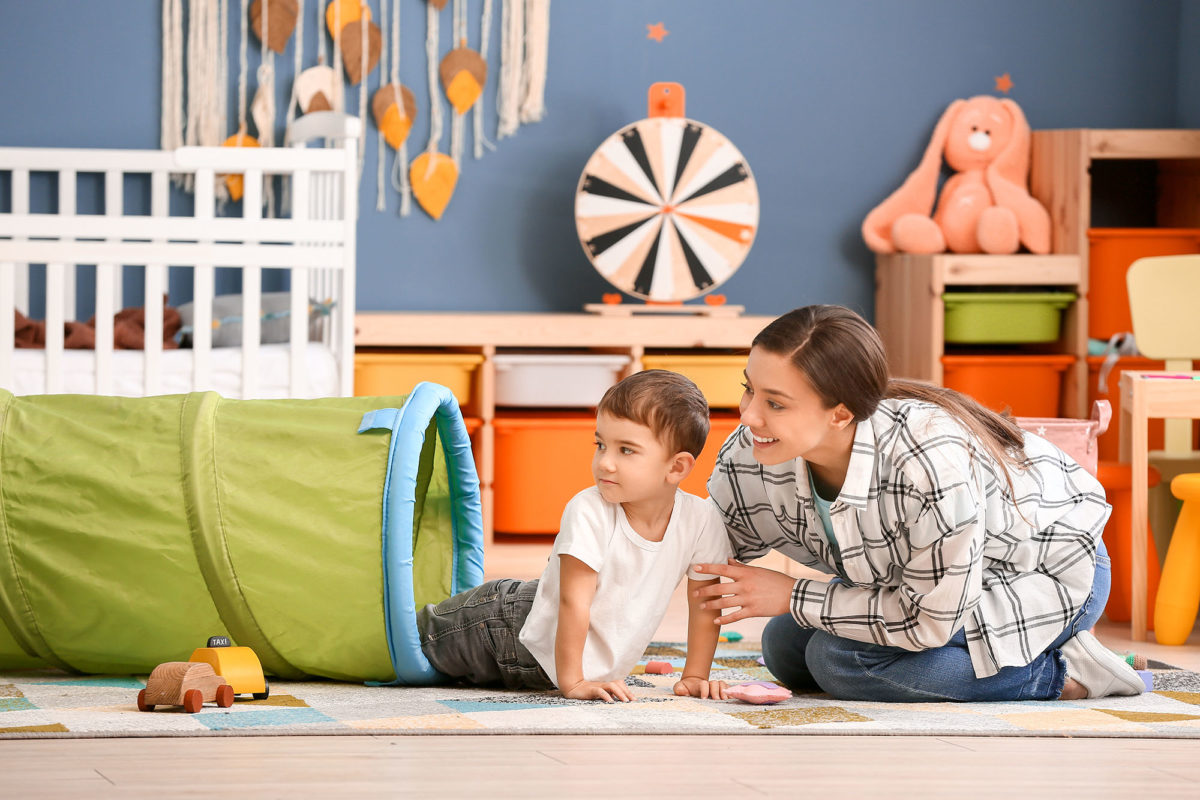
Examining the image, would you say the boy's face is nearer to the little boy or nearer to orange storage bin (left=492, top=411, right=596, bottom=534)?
the little boy

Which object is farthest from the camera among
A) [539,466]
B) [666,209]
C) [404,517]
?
[666,209]

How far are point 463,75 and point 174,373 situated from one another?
1.31 meters

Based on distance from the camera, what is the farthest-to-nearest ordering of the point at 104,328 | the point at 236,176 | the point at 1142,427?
the point at 236,176 < the point at 104,328 < the point at 1142,427

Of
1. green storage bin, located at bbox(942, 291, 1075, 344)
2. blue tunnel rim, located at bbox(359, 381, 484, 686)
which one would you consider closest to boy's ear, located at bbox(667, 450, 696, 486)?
blue tunnel rim, located at bbox(359, 381, 484, 686)

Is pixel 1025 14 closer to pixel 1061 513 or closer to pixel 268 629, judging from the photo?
pixel 1061 513

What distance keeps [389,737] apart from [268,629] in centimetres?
38

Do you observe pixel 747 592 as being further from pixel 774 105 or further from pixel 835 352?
pixel 774 105

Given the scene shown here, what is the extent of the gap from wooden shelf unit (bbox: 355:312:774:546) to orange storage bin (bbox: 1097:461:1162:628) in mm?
950

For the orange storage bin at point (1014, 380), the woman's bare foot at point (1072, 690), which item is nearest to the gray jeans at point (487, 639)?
the woman's bare foot at point (1072, 690)

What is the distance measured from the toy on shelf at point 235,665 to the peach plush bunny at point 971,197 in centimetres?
238

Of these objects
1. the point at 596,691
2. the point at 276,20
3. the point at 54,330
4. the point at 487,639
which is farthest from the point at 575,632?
the point at 276,20

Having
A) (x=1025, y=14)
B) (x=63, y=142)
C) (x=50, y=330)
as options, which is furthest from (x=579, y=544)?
(x=1025, y=14)

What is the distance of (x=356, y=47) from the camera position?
11.6 ft

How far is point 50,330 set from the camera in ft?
8.25
